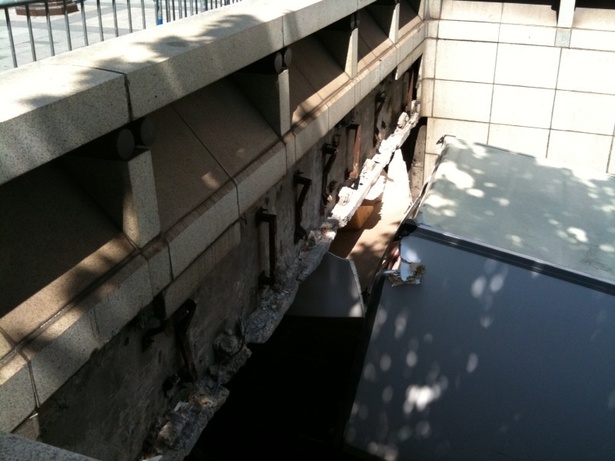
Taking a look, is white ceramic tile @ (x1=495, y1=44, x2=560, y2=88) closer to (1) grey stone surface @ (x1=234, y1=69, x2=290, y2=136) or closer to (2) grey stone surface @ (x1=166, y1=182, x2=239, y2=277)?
(1) grey stone surface @ (x1=234, y1=69, x2=290, y2=136)

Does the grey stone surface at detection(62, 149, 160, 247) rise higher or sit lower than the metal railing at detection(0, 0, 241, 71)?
lower

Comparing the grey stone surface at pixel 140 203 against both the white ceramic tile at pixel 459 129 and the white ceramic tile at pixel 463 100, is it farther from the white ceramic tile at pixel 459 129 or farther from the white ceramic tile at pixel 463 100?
the white ceramic tile at pixel 459 129

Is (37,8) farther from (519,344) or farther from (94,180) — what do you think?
(519,344)

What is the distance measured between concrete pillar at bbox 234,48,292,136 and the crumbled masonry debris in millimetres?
1519

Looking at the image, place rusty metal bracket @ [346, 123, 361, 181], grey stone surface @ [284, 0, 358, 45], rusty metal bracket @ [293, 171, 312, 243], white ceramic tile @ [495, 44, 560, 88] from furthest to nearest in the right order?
white ceramic tile @ [495, 44, 560, 88], rusty metal bracket @ [346, 123, 361, 181], rusty metal bracket @ [293, 171, 312, 243], grey stone surface @ [284, 0, 358, 45]

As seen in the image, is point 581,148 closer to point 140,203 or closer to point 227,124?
point 227,124

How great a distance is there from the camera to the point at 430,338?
21.0 feet

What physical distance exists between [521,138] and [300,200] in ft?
23.3

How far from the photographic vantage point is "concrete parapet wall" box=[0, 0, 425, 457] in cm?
315

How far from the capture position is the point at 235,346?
545cm

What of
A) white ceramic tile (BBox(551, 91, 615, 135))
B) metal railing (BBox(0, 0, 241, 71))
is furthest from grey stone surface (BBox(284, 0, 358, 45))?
white ceramic tile (BBox(551, 91, 615, 135))

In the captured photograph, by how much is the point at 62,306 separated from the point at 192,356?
169 centimetres

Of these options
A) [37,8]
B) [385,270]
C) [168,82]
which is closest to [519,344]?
[385,270]

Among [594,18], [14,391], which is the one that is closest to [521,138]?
[594,18]
